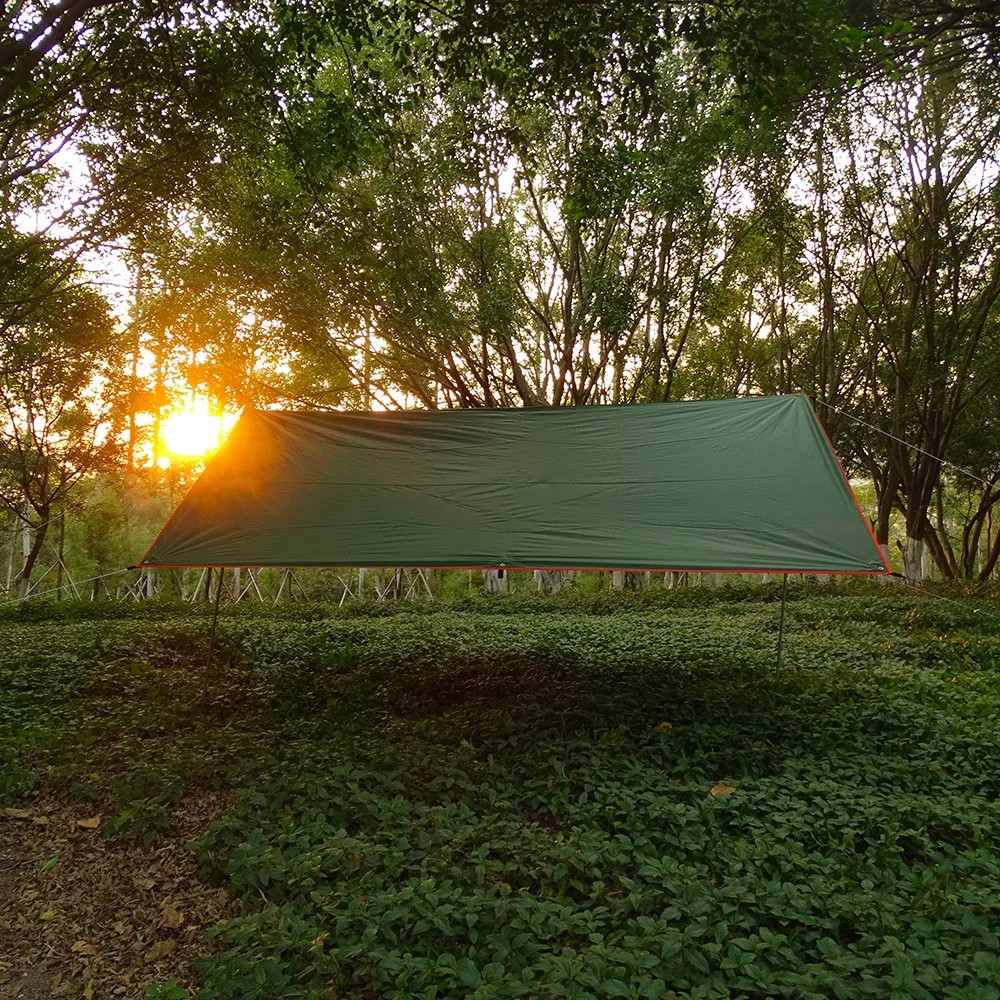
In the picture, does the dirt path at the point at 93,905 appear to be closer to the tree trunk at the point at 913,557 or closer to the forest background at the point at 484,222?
the forest background at the point at 484,222

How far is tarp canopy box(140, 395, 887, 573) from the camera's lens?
423 cm

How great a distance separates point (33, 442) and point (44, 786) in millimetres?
11278

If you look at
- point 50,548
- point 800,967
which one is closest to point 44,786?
point 800,967

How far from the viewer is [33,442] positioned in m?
12.8

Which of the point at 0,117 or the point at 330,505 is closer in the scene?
the point at 0,117

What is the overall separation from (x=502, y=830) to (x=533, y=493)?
2343 millimetres

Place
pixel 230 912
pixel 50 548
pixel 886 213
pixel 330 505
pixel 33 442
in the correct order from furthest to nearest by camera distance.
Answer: pixel 50 548, pixel 33 442, pixel 886 213, pixel 330 505, pixel 230 912

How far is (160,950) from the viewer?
2.41 m

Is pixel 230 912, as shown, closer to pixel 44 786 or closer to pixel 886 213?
pixel 44 786

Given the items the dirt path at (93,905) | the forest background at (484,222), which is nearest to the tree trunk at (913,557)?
the forest background at (484,222)

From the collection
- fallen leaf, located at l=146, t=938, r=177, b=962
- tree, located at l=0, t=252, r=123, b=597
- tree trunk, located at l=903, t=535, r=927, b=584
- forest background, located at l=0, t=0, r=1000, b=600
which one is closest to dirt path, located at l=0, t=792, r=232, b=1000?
fallen leaf, located at l=146, t=938, r=177, b=962

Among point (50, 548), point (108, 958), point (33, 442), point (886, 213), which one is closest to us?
point (108, 958)

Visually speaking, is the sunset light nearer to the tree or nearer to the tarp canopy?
the tree

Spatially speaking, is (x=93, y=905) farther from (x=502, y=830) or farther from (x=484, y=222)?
(x=484, y=222)
